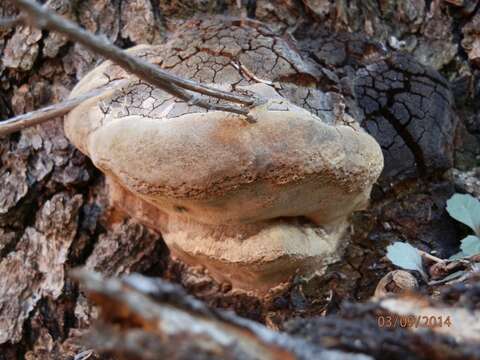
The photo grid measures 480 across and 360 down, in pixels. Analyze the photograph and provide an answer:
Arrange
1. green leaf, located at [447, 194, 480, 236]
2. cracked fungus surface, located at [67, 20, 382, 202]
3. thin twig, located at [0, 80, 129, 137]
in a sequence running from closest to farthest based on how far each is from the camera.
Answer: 1. cracked fungus surface, located at [67, 20, 382, 202]
2. thin twig, located at [0, 80, 129, 137]
3. green leaf, located at [447, 194, 480, 236]

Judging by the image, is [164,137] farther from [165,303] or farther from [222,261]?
[165,303]

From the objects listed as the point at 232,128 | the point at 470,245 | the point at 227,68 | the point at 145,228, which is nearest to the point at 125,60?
the point at 232,128

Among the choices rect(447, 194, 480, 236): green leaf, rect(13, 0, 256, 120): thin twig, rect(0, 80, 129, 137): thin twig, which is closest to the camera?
rect(13, 0, 256, 120): thin twig
